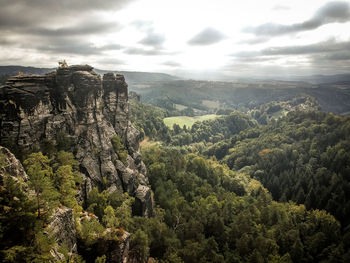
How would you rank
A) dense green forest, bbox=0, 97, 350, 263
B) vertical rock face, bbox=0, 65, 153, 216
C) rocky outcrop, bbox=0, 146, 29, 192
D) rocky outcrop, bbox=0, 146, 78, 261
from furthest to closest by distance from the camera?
vertical rock face, bbox=0, 65, 153, 216 → dense green forest, bbox=0, 97, 350, 263 → rocky outcrop, bbox=0, 146, 78, 261 → rocky outcrop, bbox=0, 146, 29, 192

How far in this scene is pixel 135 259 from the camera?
37.2 meters

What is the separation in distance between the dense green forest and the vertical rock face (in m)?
2.69

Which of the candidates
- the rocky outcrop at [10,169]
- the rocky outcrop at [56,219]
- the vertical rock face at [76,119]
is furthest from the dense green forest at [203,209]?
the vertical rock face at [76,119]

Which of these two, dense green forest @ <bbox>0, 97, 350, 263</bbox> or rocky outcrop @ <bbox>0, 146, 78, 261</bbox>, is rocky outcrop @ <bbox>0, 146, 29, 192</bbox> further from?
dense green forest @ <bbox>0, 97, 350, 263</bbox>

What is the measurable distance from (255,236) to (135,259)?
31835 mm

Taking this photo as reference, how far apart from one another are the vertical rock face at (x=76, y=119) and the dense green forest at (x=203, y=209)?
2691 millimetres

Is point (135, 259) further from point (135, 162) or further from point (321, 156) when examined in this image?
point (321, 156)

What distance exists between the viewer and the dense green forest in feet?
82.5

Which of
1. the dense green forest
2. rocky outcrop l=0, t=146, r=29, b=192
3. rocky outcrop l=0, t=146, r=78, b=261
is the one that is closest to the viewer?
rocky outcrop l=0, t=146, r=29, b=192

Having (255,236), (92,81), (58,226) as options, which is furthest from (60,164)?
(255,236)

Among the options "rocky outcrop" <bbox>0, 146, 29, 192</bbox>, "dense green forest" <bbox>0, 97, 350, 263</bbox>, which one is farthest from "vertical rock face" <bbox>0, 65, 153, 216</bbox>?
"rocky outcrop" <bbox>0, 146, 29, 192</bbox>

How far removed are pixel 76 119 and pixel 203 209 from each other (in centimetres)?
4027

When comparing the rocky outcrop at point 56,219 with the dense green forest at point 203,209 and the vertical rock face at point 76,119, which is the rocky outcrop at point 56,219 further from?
the vertical rock face at point 76,119

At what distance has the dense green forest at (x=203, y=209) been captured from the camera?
25.1 meters
